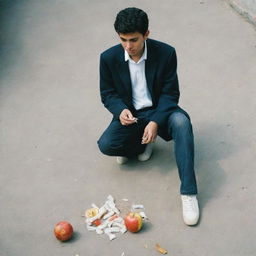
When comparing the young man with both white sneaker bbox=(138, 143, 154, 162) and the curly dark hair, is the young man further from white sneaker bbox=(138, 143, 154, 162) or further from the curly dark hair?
white sneaker bbox=(138, 143, 154, 162)

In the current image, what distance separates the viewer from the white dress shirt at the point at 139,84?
15.6ft

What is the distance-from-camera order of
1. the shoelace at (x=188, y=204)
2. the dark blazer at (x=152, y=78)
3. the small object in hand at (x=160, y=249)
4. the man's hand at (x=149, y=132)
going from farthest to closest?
the dark blazer at (x=152, y=78)
the man's hand at (x=149, y=132)
the shoelace at (x=188, y=204)
the small object in hand at (x=160, y=249)

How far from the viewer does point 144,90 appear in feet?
15.9

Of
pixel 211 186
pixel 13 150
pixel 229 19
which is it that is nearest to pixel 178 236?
pixel 211 186

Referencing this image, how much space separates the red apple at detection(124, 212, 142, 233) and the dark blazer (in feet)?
2.59

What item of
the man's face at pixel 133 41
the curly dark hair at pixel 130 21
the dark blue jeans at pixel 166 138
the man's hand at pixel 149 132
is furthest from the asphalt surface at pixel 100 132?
the curly dark hair at pixel 130 21

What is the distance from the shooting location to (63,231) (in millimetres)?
4336

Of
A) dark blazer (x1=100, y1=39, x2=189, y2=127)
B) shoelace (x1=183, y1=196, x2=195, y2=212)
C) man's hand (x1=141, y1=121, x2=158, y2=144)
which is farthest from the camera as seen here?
dark blazer (x1=100, y1=39, x2=189, y2=127)

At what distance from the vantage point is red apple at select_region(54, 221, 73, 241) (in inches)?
171

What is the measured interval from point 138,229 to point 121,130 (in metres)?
0.90

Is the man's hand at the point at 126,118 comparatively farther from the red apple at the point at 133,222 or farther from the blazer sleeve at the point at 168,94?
the red apple at the point at 133,222

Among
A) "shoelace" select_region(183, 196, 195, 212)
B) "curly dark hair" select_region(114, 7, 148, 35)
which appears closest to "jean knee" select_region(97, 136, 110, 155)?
"shoelace" select_region(183, 196, 195, 212)

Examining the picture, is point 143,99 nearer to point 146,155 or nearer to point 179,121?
point 179,121

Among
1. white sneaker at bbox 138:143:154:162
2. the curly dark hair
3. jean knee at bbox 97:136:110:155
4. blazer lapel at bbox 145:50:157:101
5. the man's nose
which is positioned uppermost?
the curly dark hair
